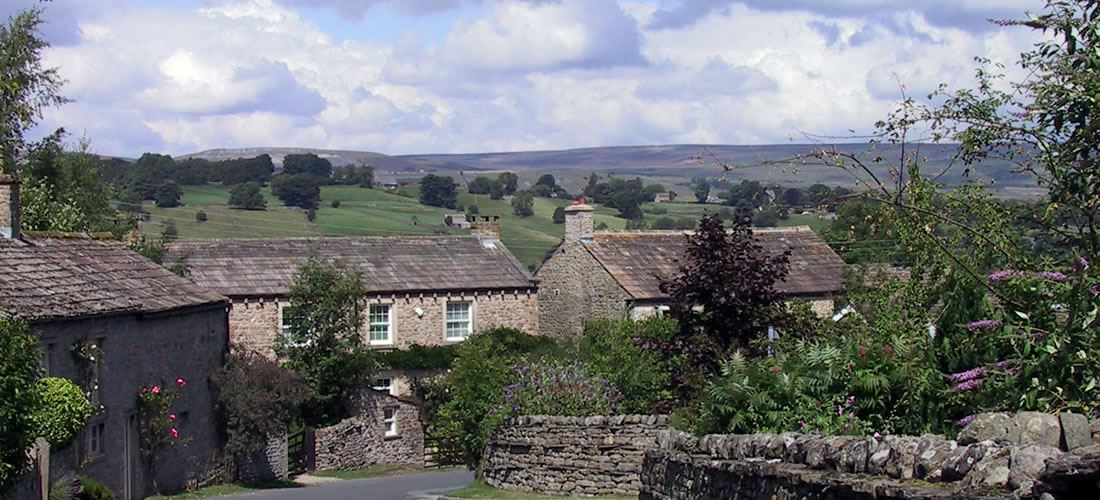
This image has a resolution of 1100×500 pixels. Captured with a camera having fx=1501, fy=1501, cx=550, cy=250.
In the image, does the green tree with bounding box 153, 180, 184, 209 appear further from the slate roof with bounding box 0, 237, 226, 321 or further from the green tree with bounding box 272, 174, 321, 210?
the slate roof with bounding box 0, 237, 226, 321

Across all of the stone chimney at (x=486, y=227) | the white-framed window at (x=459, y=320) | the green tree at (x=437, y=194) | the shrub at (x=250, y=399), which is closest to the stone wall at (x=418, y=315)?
the white-framed window at (x=459, y=320)

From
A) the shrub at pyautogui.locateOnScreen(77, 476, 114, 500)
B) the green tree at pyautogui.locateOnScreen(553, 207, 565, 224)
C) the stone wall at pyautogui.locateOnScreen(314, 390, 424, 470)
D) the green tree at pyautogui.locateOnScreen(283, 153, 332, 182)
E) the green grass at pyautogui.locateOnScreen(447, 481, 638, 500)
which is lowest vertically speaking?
the stone wall at pyautogui.locateOnScreen(314, 390, 424, 470)

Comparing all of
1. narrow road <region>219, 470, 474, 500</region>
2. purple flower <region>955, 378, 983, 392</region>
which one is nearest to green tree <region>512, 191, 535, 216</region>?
narrow road <region>219, 470, 474, 500</region>

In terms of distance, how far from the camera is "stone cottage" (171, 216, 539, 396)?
4816 centimetres

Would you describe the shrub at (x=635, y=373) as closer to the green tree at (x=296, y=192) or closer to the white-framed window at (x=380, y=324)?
the white-framed window at (x=380, y=324)

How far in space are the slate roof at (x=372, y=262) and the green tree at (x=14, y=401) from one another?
30452mm

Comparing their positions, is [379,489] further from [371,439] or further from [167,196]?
[167,196]

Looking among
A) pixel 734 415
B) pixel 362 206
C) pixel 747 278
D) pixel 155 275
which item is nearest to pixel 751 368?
pixel 734 415

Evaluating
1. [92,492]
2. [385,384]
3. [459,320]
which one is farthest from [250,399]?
[459,320]

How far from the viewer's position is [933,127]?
1495cm

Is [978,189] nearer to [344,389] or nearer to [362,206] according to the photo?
[344,389]

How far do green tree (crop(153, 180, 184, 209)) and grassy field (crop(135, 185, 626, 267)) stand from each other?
81 cm

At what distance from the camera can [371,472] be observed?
44.0 meters

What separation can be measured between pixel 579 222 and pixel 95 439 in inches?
924
